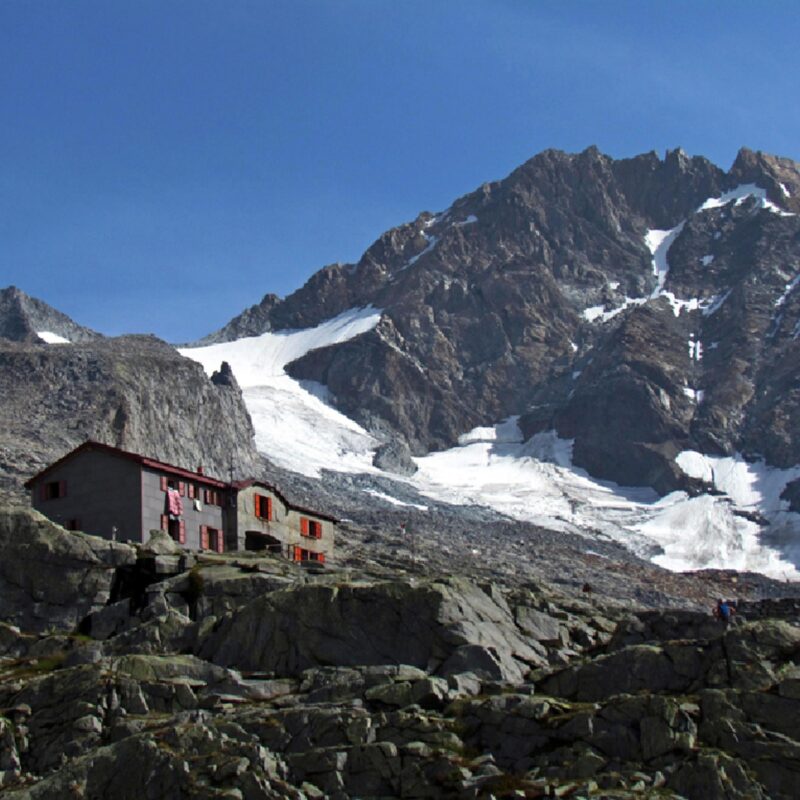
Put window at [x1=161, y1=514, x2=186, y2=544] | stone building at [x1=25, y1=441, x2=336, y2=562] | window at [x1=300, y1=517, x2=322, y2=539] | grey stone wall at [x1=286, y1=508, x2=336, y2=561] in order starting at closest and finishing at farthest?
stone building at [x1=25, y1=441, x2=336, y2=562], window at [x1=161, y1=514, x2=186, y2=544], grey stone wall at [x1=286, y1=508, x2=336, y2=561], window at [x1=300, y1=517, x2=322, y2=539]

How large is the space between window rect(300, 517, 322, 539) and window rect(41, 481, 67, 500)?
15958mm

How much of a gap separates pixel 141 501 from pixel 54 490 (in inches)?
219

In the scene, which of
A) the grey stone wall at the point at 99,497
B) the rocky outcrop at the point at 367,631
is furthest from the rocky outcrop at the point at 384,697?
the grey stone wall at the point at 99,497

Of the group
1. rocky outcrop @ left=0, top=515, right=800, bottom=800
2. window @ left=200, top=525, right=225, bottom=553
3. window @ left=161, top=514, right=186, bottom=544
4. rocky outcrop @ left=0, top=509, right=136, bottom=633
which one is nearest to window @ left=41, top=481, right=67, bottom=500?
window @ left=161, top=514, right=186, bottom=544

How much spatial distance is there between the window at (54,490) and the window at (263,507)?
11.0 m

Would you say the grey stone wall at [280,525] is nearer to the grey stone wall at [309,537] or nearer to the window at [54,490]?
the grey stone wall at [309,537]

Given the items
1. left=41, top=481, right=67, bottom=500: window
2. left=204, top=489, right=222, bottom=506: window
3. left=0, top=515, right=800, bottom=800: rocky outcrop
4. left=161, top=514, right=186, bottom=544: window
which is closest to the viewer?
left=0, top=515, right=800, bottom=800: rocky outcrop

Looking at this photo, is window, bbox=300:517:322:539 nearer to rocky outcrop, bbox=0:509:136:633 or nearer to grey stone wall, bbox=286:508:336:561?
grey stone wall, bbox=286:508:336:561

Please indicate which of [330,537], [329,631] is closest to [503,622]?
[329,631]

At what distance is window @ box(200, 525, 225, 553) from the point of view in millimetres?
79688

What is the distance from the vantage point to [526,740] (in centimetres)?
4656

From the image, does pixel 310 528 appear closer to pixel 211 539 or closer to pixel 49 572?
pixel 211 539

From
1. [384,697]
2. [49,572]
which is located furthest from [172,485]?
[384,697]

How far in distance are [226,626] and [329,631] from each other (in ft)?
13.8
